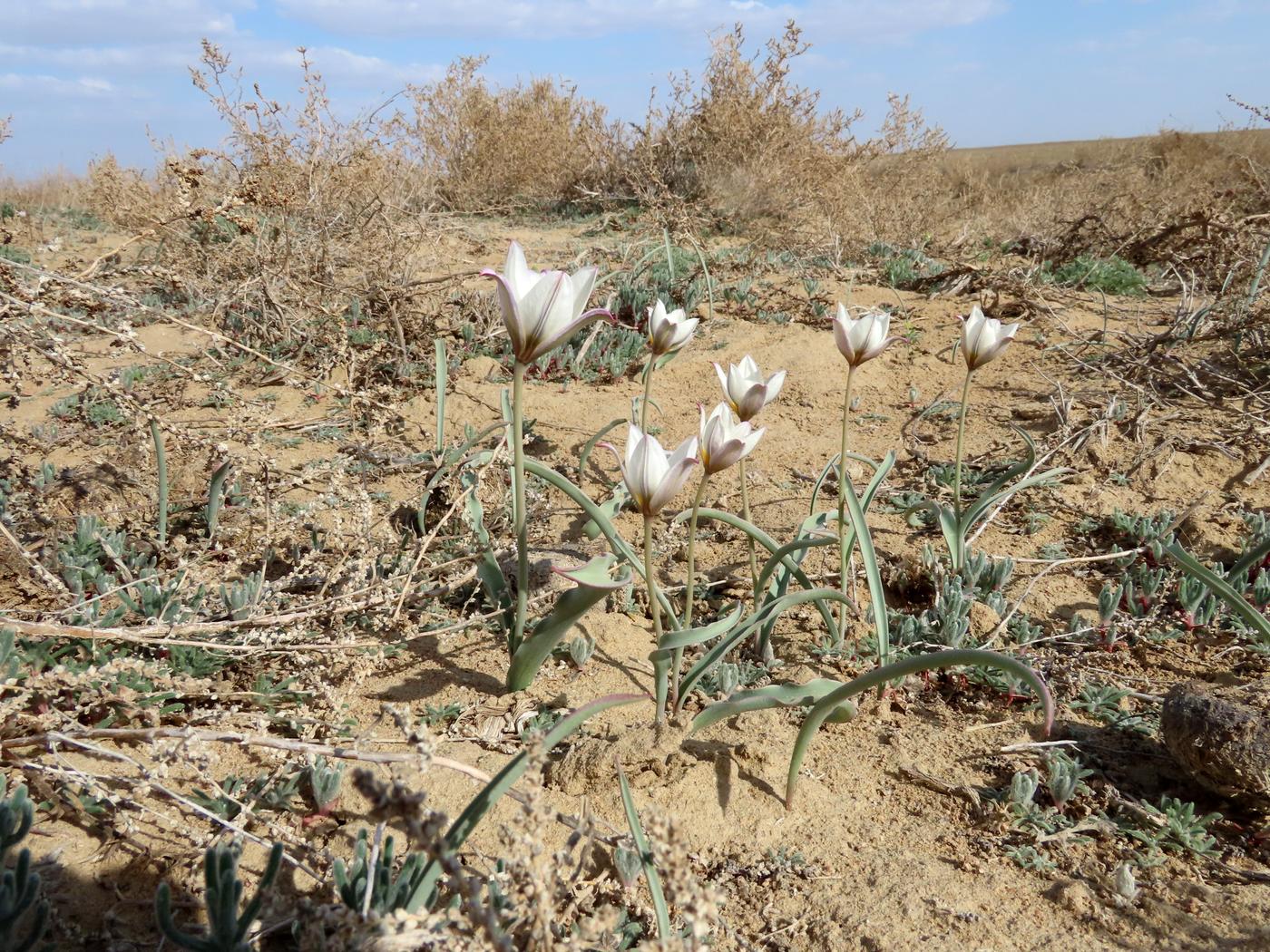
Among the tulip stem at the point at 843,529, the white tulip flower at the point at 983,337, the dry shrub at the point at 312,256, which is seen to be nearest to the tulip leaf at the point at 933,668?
the tulip stem at the point at 843,529

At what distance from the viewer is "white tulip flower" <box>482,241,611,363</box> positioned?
1806 mm

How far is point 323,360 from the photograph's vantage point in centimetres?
460

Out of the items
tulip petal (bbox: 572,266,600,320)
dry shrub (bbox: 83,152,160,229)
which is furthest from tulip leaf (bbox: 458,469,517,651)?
dry shrub (bbox: 83,152,160,229)

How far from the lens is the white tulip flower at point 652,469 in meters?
1.80

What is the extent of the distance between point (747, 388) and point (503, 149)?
960cm

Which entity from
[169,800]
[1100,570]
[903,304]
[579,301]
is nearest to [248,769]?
[169,800]

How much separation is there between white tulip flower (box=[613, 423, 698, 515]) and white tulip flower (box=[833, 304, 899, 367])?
2.88 ft

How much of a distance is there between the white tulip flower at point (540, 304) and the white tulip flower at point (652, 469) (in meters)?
0.27

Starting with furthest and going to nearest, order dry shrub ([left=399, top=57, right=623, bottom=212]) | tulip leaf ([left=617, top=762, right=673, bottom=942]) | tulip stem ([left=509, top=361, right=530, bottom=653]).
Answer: dry shrub ([left=399, top=57, right=623, bottom=212]), tulip stem ([left=509, top=361, right=530, bottom=653]), tulip leaf ([left=617, top=762, right=673, bottom=942])

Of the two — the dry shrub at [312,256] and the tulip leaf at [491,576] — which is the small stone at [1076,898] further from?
the dry shrub at [312,256]

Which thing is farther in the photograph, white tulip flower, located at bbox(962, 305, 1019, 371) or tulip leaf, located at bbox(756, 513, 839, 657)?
white tulip flower, located at bbox(962, 305, 1019, 371)

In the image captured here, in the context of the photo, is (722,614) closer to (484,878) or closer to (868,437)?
(484,878)

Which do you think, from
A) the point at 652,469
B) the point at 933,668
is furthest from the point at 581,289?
the point at 933,668

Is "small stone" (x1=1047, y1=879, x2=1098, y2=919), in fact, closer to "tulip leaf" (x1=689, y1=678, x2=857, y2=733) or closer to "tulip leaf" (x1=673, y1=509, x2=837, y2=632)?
"tulip leaf" (x1=689, y1=678, x2=857, y2=733)
